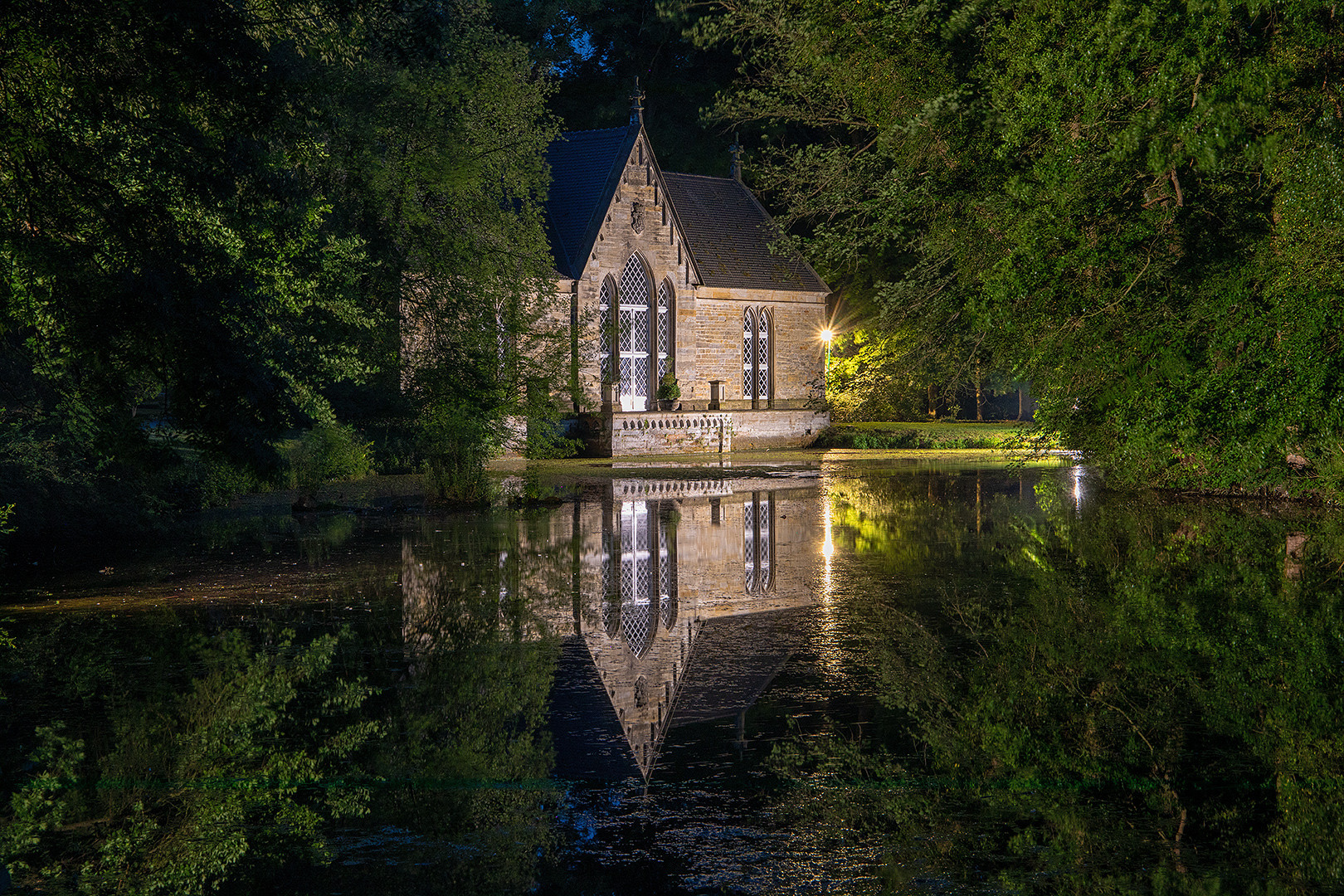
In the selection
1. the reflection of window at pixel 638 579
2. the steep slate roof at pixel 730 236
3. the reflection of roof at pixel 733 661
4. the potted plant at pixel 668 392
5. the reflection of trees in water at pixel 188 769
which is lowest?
the reflection of trees in water at pixel 188 769

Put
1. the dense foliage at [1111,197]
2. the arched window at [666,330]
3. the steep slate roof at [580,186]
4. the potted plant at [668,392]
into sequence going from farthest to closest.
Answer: the arched window at [666,330] < the potted plant at [668,392] < the steep slate roof at [580,186] < the dense foliage at [1111,197]

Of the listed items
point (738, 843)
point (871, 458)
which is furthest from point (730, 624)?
point (871, 458)

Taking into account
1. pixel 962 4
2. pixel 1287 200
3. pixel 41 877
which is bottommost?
pixel 41 877

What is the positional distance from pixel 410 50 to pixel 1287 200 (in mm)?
9672

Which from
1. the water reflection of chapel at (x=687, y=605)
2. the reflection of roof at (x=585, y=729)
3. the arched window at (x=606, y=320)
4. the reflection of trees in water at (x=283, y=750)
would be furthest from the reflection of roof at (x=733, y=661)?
the arched window at (x=606, y=320)

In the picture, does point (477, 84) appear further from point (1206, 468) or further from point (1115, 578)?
point (1115, 578)

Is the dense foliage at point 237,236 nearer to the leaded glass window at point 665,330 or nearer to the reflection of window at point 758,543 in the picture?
the reflection of window at point 758,543

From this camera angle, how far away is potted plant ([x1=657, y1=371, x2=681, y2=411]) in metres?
40.2

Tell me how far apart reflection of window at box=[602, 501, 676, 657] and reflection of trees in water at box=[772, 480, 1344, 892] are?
179cm

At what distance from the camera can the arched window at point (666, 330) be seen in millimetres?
40844

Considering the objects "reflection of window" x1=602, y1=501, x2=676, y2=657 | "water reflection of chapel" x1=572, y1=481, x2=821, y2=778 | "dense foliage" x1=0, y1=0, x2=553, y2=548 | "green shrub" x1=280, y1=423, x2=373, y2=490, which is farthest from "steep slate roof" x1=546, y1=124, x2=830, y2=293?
"reflection of window" x1=602, y1=501, x2=676, y2=657

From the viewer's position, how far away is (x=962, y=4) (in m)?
16.1

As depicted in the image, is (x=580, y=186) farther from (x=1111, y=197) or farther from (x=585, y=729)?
(x=585, y=729)

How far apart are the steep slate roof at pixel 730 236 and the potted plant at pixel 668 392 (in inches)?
154
